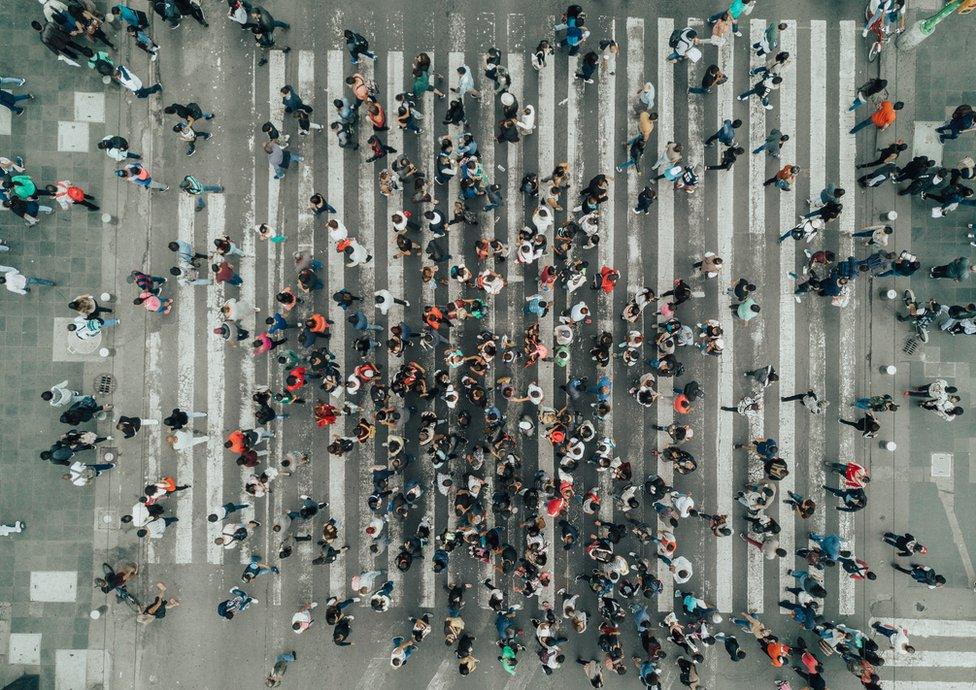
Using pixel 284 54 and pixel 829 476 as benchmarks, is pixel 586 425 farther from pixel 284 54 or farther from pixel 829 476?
pixel 284 54

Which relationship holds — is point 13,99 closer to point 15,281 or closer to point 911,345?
point 15,281

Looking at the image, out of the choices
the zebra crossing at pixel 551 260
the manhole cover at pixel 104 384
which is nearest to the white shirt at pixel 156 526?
the zebra crossing at pixel 551 260

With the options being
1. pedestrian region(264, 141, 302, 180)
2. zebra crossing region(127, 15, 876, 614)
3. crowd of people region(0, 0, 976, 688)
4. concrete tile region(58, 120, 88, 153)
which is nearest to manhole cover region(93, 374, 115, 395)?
crowd of people region(0, 0, 976, 688)

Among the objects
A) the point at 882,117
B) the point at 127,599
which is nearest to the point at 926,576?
the point at 882,117

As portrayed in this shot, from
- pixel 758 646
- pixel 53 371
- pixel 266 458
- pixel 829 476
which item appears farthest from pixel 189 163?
pixel 758 646

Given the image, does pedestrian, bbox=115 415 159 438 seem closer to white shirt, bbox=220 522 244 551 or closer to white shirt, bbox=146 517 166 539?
white shirt, bbox=146 517 166 539

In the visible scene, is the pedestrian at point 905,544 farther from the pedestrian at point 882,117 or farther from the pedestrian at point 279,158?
the pedestrian at point 279,158

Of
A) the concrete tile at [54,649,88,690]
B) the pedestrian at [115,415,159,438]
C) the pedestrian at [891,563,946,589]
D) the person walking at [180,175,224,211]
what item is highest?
the person walking at [180,175,224,211]
